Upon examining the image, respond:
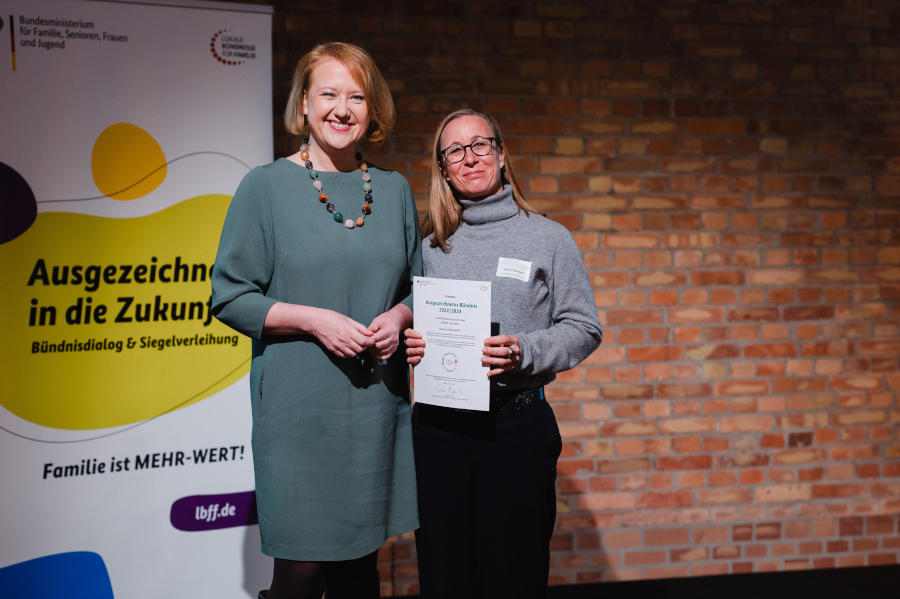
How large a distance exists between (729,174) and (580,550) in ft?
5.99

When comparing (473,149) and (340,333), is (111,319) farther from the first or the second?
(473,149)

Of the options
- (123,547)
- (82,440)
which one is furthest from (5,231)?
(123,547)

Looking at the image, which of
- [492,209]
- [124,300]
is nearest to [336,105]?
[492,209]

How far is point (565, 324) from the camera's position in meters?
1.77

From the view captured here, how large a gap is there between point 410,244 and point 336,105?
15.3 inches

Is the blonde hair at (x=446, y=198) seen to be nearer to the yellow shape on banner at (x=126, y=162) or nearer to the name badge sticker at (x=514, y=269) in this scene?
the name badge sticker at (x=514, y=269)

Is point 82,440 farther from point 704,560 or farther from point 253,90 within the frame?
A: point 704,560

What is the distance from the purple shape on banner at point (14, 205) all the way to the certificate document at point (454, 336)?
131 centimetres

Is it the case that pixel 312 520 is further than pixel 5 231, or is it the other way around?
pixel 5 231

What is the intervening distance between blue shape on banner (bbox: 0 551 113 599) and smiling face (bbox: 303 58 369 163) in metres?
1.55

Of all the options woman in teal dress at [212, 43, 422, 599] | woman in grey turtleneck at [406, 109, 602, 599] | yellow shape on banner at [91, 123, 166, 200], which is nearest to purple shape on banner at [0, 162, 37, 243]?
yellow shape on banner at [91, 123, 166, 200]

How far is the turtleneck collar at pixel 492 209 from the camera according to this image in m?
1.84

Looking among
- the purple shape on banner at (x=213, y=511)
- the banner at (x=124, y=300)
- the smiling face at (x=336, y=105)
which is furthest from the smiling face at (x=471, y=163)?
the purple shape on banner at (x=213, y=511)

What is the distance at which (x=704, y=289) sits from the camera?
10.0 ft
